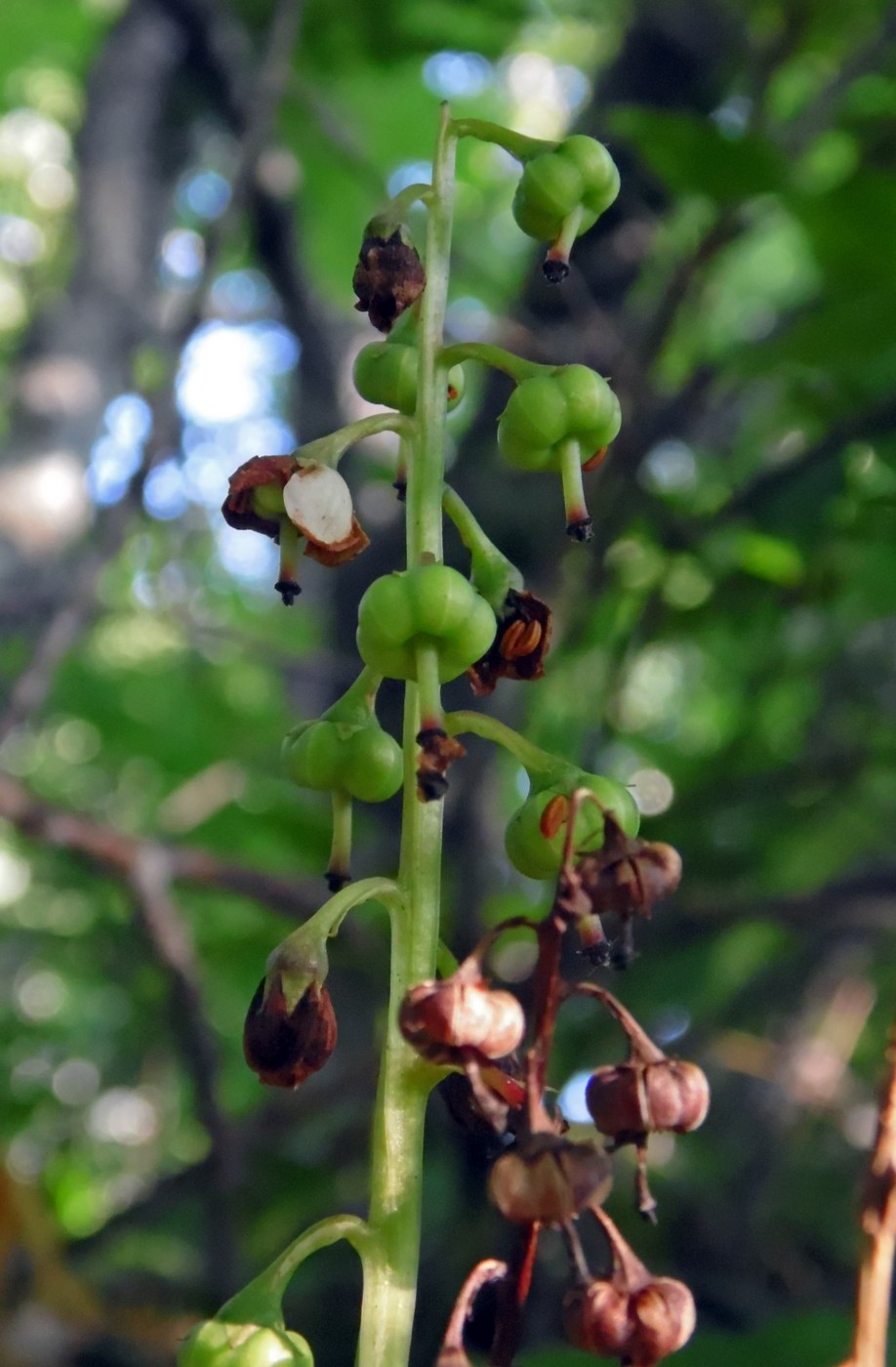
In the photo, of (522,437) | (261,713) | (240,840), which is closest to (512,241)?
(261,713)

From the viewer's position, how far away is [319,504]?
1.71 ft

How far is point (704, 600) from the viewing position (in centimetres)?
143

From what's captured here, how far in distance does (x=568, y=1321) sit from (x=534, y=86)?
333 centimetres

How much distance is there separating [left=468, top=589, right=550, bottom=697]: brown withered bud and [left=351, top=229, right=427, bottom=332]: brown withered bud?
13 cm

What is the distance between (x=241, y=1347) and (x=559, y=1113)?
14 centimetres

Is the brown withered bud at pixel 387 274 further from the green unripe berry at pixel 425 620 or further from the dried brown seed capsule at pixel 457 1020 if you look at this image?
the dried brown seed capsule at pixel 457 1020

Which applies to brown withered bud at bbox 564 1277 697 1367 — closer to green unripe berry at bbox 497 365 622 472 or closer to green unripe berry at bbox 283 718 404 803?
green unripe berry at bbox 283 718 404 803

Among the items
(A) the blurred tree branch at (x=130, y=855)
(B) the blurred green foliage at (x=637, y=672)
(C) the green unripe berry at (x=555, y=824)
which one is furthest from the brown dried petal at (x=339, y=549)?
(A) the blurred tree branch at (x=130, y=855)

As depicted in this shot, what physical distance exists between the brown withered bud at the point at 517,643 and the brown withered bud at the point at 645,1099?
167 millimetres

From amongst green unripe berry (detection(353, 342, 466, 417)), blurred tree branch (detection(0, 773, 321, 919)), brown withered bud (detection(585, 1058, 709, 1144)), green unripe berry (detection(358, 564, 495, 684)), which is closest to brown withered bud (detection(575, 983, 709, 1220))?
brown withered bud (detection(585, 1058, 709, 1144))

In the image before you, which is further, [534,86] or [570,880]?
[534,86]

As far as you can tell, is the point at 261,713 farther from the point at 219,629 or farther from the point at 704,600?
the point at 704,600

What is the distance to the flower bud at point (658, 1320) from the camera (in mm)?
462

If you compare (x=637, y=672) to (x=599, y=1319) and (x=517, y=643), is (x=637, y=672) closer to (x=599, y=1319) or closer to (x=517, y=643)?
(x=517, y=643)
